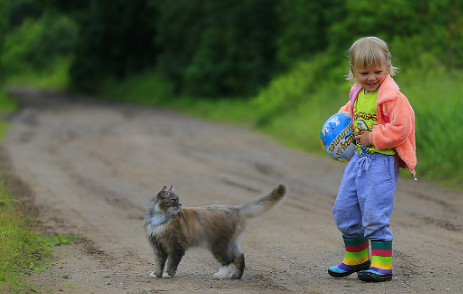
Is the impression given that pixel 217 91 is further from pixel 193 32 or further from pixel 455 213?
pixel 455 213

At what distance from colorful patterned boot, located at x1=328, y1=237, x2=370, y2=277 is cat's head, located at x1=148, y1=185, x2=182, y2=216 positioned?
1.43 metres

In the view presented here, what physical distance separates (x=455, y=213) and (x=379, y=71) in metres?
3.97

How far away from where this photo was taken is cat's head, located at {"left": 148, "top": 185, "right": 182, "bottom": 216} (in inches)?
208

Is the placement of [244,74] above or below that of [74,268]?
above

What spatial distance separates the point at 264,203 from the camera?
559 centimetres

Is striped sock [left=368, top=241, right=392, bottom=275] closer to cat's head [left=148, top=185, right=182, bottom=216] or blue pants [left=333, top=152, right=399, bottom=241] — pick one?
blue pants [left=333, top=152, right=399, bottom=241]

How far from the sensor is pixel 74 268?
5625mm

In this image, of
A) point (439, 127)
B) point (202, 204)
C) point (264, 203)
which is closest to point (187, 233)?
point (264, 203)

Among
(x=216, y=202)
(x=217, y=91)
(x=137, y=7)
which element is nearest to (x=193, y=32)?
(x=217, y=91)

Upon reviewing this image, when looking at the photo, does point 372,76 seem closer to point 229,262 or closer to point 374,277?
point 374,277

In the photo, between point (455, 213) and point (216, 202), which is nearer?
point (455, 213)

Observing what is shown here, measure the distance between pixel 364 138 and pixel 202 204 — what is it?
412cm

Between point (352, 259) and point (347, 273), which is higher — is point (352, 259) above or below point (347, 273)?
above

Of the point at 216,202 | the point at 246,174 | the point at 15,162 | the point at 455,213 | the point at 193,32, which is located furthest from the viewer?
the point at 193,32
